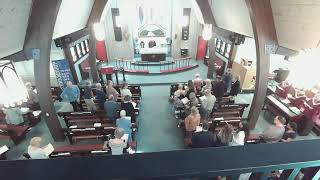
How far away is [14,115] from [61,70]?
12.1 feet

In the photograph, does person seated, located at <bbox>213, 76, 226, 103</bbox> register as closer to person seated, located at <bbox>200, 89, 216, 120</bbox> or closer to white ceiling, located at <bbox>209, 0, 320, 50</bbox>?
person seated, located at <bbox>200, 89, 216, 120</bbox>

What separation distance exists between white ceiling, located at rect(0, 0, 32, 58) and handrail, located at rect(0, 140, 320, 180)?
16.8 ft

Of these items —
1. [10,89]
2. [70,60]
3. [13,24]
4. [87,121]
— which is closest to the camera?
[10,89]

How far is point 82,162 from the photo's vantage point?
3.68 ft

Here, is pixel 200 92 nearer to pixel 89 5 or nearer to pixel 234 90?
pixel 234 90

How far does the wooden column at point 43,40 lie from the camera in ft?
19.4

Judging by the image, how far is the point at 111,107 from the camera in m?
7.36

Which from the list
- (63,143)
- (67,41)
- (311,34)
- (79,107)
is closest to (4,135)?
(63,143)

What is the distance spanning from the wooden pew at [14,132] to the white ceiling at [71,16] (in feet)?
12.6

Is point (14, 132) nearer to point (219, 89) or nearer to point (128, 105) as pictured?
point (128, 105)

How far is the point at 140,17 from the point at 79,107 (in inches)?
425

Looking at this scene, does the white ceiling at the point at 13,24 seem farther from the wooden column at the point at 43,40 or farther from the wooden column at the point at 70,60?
the wooden column at the point at 70,60

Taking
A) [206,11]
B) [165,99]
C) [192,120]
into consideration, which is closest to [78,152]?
[192,120]

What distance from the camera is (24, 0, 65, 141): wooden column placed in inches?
232
